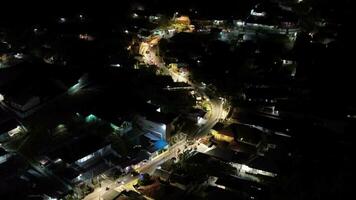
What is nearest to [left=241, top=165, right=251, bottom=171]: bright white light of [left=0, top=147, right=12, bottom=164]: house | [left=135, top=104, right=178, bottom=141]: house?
[left=135, top=104, right=178, bottom=141]: house

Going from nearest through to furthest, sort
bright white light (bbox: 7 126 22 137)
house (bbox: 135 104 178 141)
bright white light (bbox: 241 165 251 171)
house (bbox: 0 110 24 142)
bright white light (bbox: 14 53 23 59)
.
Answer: bright white light (bbox: 241 165 251 171) → house (bbox: 0 110 24 142) → bright white light (bbox: 7 126 22 137) → house (bbox: 135 104 178 141) → bright white light (bbox: 14 53 23 59)

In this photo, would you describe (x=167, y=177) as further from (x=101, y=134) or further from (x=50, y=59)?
(x=50, y=59)

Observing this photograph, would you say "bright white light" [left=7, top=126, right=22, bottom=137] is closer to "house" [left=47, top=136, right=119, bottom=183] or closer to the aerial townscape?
the aerial townscape

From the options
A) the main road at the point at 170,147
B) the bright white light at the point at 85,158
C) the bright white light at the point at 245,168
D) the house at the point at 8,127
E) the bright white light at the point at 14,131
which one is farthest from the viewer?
the bright white light at the point at 14,131

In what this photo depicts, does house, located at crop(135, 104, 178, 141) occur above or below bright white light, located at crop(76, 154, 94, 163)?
above

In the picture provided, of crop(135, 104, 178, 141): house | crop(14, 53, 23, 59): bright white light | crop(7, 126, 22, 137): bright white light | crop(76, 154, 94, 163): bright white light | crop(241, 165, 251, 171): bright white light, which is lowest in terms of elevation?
crop(241, 165, 251, 171): bright white light

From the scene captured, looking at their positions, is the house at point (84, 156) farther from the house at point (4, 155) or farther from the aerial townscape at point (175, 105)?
the house at point (4, 155)

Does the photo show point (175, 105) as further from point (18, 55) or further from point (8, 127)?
point (18, 55)

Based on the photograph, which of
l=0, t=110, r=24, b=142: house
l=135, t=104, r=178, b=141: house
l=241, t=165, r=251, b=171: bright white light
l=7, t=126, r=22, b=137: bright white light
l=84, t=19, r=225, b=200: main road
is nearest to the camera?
l=84, t=19, r=225, b=200: main road

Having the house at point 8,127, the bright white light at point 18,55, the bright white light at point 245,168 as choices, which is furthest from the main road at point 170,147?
the bright white light at point 18,55
